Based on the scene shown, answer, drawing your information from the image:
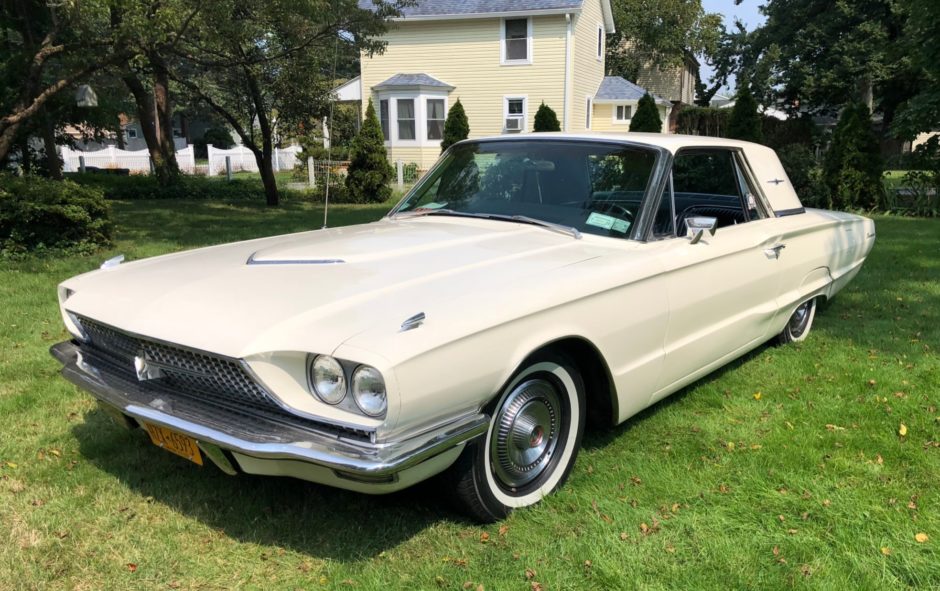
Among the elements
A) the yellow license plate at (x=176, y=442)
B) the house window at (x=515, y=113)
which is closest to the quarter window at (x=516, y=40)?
the house window at (x=515, y=113)

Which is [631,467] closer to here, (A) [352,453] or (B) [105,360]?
(A) [352,453]

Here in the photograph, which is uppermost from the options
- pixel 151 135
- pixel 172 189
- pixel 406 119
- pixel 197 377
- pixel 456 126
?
pixel 406 119

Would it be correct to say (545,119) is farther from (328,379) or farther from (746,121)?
(328,379)

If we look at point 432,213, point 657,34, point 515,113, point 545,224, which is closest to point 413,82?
point 515,113

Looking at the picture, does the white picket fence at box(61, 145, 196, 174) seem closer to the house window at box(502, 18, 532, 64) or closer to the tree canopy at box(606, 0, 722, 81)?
the house window at box(502, 18, 532, 64)

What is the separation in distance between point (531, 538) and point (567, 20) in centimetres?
2184

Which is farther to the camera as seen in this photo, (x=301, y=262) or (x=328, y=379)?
(x=301, y=262)

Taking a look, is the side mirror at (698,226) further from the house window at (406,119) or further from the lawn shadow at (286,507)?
the house window at (406,119)

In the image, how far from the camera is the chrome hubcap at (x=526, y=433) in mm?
2814

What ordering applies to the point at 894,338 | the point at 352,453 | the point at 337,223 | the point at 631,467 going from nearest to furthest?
1. the point at 352,453
2. the point at 631,467
3. the point at 894,338
4. the point at 337,223

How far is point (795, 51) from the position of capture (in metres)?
29.0

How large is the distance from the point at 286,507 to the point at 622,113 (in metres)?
26.4

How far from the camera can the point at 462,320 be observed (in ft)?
8.14

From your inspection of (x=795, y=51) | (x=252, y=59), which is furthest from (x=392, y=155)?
(x=795, y=51)
